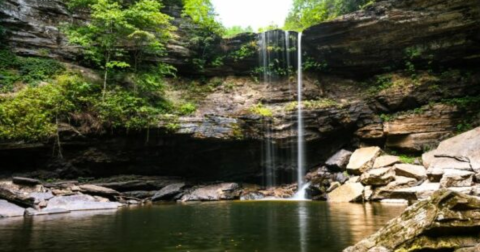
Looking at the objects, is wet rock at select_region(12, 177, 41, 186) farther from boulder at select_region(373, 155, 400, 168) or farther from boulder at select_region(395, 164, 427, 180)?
boulder at select_region(395, 164, 427, 180)

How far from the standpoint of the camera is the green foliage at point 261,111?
968 inches

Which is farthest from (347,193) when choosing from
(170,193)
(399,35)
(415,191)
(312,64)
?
(312,64)

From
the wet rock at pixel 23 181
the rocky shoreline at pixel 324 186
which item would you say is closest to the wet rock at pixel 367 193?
the rocky shoreline at pixel 324 186

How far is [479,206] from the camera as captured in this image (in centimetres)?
555

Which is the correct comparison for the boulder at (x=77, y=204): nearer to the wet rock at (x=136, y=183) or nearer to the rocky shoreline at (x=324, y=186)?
the rocky shoreline at (x=324, y=186)

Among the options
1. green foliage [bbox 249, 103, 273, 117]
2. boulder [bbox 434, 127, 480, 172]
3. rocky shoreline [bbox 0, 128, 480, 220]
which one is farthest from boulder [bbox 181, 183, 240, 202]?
boulder [bbox 434, 127, 480, 172]

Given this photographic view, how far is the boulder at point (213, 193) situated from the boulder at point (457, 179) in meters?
11.6

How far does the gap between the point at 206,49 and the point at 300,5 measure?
13.0 metres

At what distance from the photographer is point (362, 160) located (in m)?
21.8

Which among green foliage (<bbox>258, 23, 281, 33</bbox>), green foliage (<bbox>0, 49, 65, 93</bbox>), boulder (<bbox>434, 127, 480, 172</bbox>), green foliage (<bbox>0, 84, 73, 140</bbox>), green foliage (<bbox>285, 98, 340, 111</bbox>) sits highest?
green foliage (<bbox>258, 23, 281, 33</bbox>)

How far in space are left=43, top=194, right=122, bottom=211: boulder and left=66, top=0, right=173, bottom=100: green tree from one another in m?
7.11

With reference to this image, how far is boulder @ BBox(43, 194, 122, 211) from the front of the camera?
1611 cm

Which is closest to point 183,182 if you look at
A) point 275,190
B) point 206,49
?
point 275,190

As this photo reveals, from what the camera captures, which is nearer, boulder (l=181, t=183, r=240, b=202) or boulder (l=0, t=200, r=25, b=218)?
boulder (l=0, t=200, r=25, b=218)
